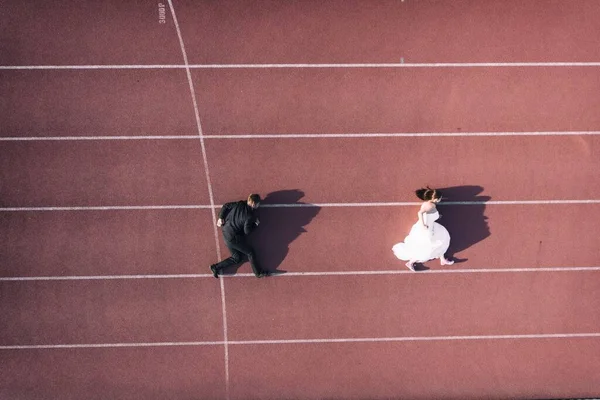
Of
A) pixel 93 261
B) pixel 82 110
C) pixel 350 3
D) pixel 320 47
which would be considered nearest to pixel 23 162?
pixel 82 110

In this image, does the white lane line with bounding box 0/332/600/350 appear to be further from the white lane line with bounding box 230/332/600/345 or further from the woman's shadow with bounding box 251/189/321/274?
the woman's shadow with bounding box 251/189/321/274

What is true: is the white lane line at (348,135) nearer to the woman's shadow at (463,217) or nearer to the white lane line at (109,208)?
the woman's shadow at (463,217)

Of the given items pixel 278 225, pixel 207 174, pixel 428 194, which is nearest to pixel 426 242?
pixel 428 194

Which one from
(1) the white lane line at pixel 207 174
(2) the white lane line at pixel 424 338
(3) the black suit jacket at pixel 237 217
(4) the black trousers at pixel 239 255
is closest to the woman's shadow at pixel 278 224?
(4) the black trousers at pixel 239 255

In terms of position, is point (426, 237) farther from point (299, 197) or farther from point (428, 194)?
point (299, 197)

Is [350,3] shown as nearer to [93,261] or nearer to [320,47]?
[320,47]

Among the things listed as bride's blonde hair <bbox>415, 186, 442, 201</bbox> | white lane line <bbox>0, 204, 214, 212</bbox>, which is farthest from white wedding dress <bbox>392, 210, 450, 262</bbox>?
white lane line <bbox>0, 204, 214, 212</bbox>
